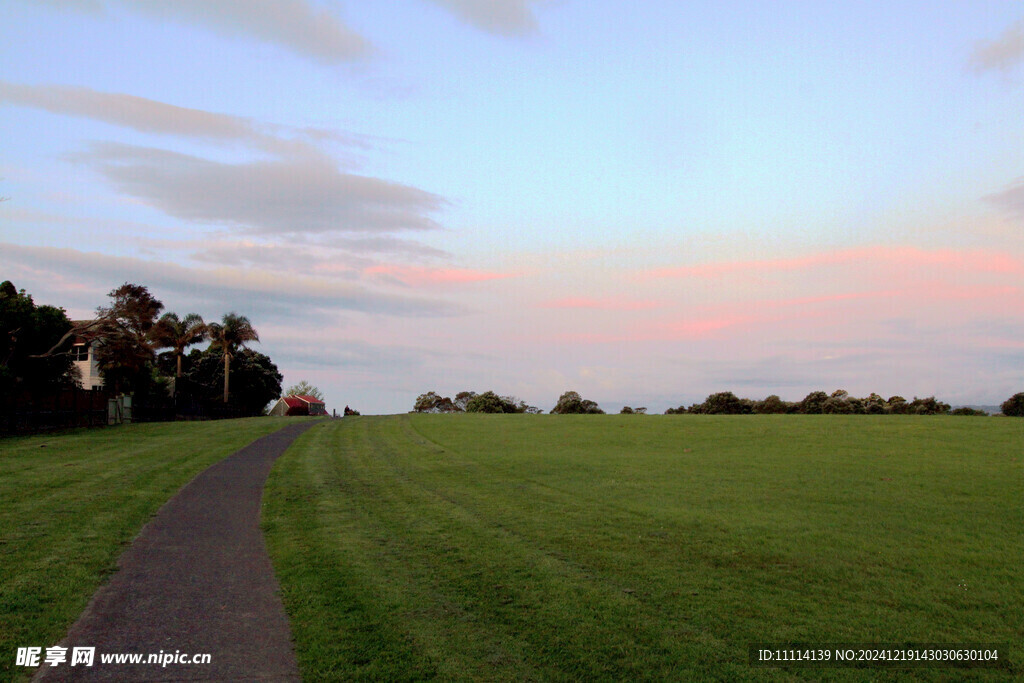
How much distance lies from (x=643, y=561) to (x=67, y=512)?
436 inches

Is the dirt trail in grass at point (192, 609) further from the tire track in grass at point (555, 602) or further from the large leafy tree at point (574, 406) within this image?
the large leafy tree at point (574, 406)

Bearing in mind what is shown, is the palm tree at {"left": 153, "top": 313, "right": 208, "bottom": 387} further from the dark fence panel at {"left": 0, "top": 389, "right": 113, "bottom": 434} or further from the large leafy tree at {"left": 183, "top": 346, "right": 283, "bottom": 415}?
the dark fence panel at {"left": 0, "top": 389, "right": 113, "bottom": 434}

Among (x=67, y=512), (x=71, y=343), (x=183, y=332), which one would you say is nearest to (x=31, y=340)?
(x=71, y=343)

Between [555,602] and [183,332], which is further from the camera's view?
[183,332]

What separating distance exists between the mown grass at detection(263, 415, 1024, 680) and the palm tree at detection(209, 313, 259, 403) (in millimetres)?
68377

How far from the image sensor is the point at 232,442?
3005cm

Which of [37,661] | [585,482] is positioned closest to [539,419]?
[585,482]

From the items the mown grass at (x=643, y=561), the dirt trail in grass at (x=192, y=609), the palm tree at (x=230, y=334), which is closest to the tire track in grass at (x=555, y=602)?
the mown grass at (x=643, y=561)

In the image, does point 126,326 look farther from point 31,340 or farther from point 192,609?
point 192,609

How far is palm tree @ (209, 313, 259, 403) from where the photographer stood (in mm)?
84125

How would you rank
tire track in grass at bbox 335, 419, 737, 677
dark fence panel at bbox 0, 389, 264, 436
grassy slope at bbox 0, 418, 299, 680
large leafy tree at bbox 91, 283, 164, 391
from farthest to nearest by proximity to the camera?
1. large leafy tree at bbox 91, 283, 164, 391
2. dark fence panel at bbox 0, 389, 264, 436
3. grassy slope at bbox 0, 418, 299, 680
4. tire track in grass at bbox 335, 419, 737, 677

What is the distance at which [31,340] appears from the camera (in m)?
38.8

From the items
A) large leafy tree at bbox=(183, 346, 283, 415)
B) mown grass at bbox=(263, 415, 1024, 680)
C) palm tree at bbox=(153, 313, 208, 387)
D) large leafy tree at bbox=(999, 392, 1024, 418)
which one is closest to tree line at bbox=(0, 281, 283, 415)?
palm tree at bbox=(153, 313, 208, 387)

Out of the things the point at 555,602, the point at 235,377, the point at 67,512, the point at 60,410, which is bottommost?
the point at 555,602
